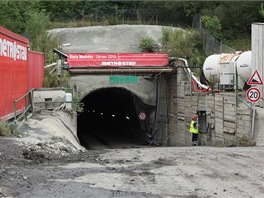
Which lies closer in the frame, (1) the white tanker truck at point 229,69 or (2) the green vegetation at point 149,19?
(1) the white tanker truck at point 229,69

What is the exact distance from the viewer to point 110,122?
48.5 m

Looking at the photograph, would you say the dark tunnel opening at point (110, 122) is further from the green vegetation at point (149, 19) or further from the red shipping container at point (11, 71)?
the red shipping container at point (11, 71)

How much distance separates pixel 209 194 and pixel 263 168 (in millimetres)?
3468

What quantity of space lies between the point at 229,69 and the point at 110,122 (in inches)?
1008

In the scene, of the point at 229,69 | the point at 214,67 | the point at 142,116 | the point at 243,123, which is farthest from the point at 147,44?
the point at 243,123

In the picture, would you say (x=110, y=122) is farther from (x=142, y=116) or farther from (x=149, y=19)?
(x=142, y=116)

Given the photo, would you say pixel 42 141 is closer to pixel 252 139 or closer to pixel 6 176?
pixel 6 176

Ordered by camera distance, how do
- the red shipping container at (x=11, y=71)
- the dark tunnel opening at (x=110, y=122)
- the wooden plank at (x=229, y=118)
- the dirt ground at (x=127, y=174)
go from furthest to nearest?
the dark tunnel opening at (x=110, y=122) → the wooden plank at (x=229, y=118) → the red shipping container at (x=11, y=71) → the dirt ground at (x=127, y=174)

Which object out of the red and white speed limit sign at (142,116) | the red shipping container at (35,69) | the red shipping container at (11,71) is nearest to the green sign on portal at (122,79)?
the red and white speed limit sign at (142,116)

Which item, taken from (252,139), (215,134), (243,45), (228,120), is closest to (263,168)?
(252,139)

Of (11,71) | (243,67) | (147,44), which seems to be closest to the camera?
(11,71)

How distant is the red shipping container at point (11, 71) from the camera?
16969 mm

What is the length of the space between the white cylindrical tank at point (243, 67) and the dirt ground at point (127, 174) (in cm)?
917

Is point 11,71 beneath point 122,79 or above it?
above
